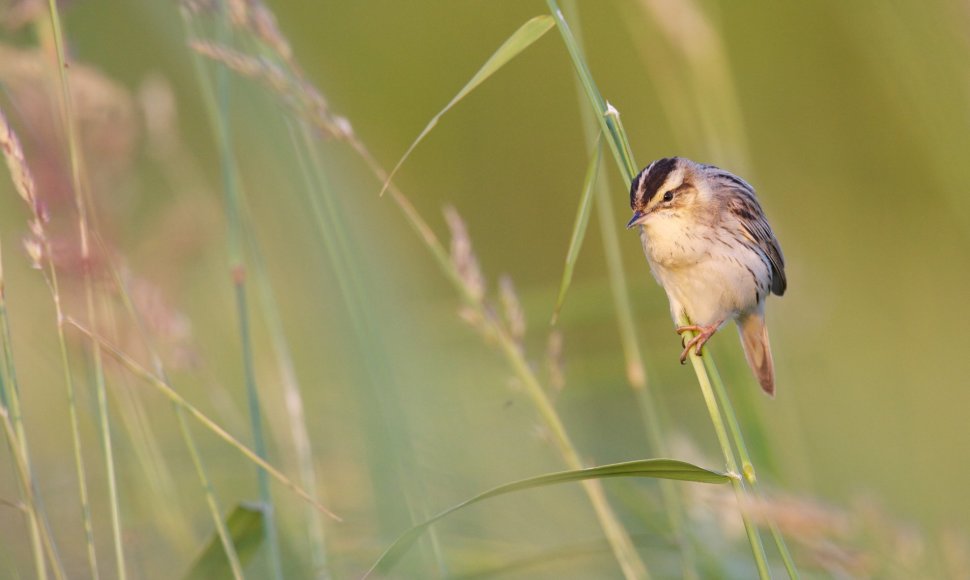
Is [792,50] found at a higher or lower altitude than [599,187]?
higher

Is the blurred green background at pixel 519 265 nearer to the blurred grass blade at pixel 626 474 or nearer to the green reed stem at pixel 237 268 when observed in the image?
the green reed stem at pixel 237 268

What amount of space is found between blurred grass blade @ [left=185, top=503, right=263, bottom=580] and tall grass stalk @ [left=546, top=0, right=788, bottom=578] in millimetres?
862

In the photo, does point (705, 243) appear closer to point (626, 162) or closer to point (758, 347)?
point (758, 347)

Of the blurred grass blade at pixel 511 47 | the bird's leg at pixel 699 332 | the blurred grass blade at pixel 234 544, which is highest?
the blurred grass blade at pixel 511 47

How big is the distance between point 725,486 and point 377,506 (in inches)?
36.4

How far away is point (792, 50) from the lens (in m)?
8.16

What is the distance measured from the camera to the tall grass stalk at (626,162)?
5.41ft

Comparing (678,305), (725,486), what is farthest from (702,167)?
(725,486)

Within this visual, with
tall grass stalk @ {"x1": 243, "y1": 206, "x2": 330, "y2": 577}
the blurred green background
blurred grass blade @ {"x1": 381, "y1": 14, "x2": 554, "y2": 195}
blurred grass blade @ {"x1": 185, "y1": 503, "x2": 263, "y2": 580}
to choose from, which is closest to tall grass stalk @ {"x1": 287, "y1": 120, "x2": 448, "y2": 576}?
the blurred green background

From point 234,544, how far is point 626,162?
3.37ft

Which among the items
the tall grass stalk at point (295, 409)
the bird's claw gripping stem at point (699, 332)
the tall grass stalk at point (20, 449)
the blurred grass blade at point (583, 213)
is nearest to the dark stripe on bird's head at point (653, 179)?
the bird's claw gripping stem at point (699, 332)

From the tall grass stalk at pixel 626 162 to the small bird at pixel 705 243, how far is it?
0.53 metres

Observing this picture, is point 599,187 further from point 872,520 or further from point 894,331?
point 894,331

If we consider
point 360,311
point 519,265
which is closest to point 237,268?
point 360,311
